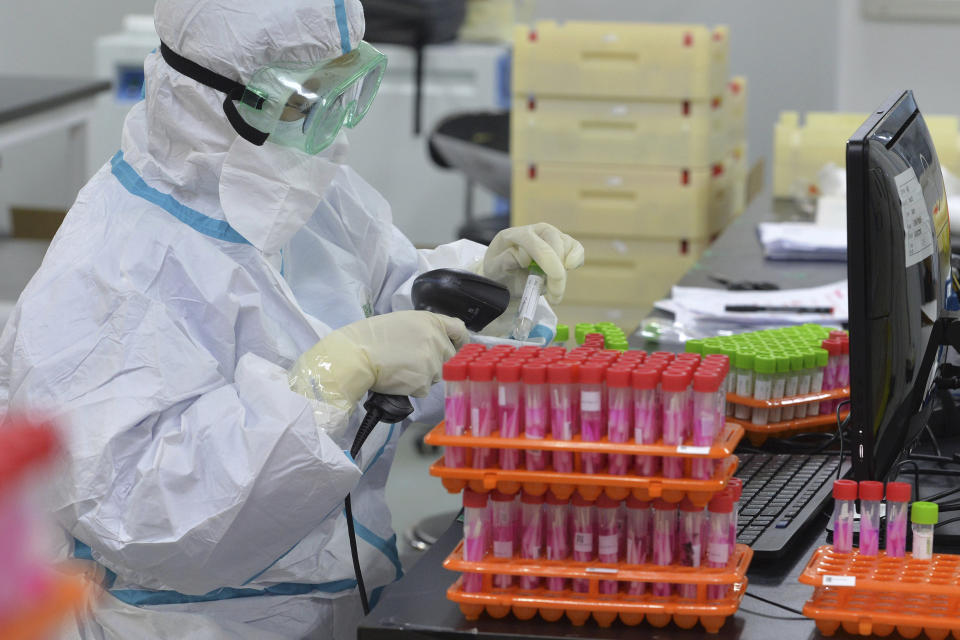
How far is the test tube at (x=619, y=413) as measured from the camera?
95cm

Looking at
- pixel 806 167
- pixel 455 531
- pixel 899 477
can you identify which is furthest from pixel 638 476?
pixel 806 167

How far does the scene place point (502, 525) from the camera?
99cm

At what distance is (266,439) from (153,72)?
1.60ft

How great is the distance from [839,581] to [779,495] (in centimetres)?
32

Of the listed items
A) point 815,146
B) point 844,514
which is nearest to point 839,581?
point 844,514

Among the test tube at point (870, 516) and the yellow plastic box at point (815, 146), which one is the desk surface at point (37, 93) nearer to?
the yellow plastic box at point (815, 146)

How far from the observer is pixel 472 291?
1468mm

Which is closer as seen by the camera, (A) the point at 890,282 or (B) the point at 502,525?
(B) the point at 502,525

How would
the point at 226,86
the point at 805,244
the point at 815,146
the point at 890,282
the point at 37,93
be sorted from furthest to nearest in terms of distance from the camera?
the point at 37,93 < the point at 815,146 < the point at 805,244 < the point at 226,86 < the point at 890,282

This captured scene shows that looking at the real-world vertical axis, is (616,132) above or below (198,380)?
above

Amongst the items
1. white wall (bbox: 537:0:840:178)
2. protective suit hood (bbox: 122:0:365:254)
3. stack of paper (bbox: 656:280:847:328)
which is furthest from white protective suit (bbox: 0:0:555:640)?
white wall (bbox: 537:0:840:178)

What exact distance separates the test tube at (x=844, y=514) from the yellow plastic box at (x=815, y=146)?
2.04 meters

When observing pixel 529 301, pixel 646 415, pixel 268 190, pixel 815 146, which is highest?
pixel 815 146

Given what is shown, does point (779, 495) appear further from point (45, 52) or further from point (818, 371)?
point (45, 52)
